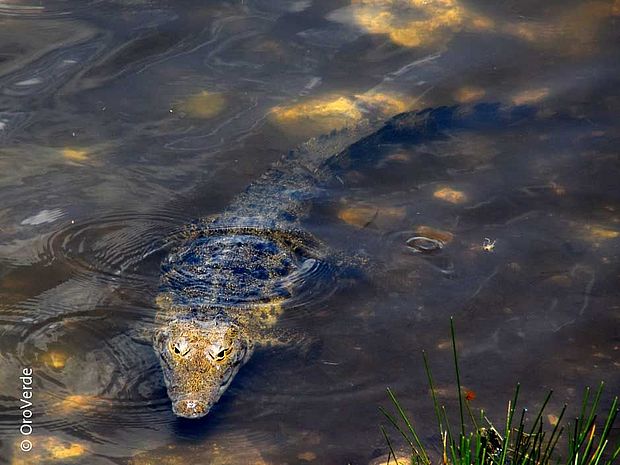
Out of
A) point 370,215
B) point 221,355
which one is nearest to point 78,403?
point 221,355

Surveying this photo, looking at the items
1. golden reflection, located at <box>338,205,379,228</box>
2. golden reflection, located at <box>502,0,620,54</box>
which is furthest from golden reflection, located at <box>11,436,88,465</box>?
golden reflection, located at <box>502,0,620,54</box>

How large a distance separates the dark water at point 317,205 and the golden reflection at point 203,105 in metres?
0.03

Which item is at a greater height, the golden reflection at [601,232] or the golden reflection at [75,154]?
the golden reflection at [75,154]

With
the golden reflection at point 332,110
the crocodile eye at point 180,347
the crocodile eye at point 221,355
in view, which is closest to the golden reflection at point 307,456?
the crocodile eye at point 221,355

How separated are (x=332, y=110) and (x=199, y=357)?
124 inches

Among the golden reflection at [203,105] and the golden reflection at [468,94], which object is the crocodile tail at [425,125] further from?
the golden reflection at [203,105]

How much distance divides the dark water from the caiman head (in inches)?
3.9

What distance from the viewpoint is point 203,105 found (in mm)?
7805

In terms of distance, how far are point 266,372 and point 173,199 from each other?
6.39ft

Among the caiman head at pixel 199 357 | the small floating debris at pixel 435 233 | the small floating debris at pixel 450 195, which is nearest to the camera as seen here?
the caiman head at pixel 199 357

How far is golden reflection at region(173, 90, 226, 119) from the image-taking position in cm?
771

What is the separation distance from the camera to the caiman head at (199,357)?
500cm

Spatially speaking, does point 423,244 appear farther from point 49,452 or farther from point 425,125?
point 49,452

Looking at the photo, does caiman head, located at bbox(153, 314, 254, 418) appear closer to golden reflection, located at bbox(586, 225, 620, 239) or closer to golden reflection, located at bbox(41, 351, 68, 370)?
golden reflection, located at bbox(41, 351, 68, 370)
